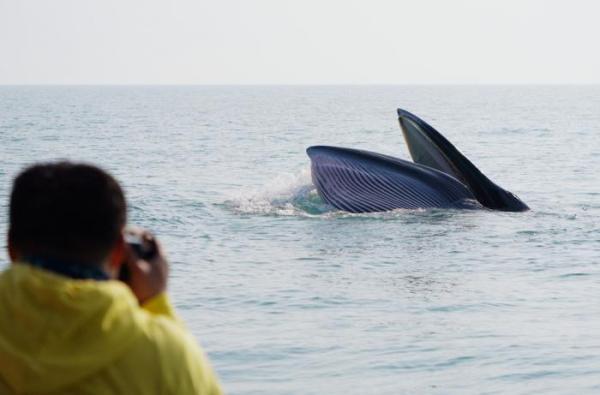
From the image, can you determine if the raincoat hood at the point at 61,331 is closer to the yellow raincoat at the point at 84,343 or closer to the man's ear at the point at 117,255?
the yellow raincoat at the point at 84,343

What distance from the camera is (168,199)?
56.6 ft

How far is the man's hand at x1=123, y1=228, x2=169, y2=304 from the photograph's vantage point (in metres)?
2.45

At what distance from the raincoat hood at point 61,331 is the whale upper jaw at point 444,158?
10342 mm

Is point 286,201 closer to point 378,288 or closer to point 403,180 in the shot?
point 403,180

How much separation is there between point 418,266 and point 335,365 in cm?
393

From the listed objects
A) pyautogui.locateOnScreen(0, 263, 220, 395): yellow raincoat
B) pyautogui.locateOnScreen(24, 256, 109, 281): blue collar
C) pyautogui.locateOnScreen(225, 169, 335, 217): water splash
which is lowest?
pyautogui.locateOnScreen(225, 169, 335, 217): water splash

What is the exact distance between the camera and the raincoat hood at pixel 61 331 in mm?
2223

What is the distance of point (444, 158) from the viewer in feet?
43.4

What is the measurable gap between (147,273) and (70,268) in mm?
191

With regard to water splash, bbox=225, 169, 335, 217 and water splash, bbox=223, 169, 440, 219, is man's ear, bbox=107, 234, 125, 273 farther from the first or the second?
water splash, bbox=225, 169, 335, 217

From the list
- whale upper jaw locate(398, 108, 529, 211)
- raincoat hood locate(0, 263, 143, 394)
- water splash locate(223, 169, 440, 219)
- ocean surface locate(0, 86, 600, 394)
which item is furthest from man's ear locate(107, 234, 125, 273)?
water splash locate(223, 169, 440, 219)

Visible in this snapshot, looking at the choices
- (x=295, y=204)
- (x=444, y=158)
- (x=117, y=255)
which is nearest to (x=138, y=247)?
(x=117, y=255)

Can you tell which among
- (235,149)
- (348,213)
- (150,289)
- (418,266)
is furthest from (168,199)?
(235,149)

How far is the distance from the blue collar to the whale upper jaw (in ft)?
33.7
